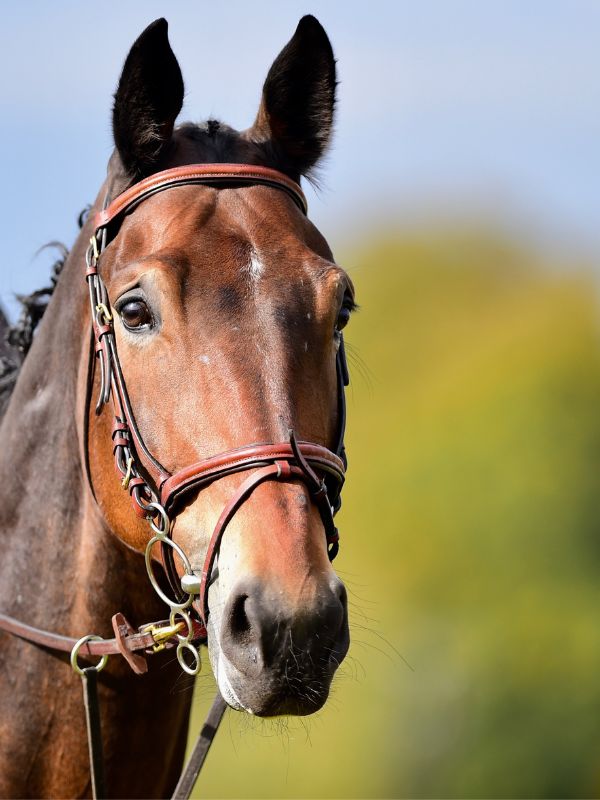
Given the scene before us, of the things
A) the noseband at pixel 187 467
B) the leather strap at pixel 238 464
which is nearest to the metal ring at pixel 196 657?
the noseband at pixel 187 467

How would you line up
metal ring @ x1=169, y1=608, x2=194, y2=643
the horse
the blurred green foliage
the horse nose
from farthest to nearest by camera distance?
the blurred green foliage < metal ring @ x1=169, y1=608, x2=194, y2=643 < the horse < the horse nose

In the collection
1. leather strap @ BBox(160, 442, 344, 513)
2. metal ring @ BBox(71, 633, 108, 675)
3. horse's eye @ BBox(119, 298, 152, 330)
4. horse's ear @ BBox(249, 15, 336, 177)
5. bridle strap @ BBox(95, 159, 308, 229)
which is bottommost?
metal ring @ BBox(71, 633, 108, 675)

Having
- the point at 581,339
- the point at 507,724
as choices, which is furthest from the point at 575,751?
the point at 581,339

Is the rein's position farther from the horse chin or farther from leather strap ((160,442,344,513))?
the horse chin

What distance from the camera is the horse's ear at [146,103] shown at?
3.97 m

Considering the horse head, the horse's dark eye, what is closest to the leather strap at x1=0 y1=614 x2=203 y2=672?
the horse head

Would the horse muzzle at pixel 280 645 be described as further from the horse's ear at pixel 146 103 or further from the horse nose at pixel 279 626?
the horse's ear at pixel 146 103

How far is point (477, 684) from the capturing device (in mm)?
22609

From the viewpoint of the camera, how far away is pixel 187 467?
347 centimetres

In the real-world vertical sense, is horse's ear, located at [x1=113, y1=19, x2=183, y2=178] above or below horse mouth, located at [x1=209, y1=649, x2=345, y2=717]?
above

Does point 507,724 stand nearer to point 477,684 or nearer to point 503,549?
point 477,684

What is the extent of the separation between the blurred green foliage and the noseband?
16602 mm

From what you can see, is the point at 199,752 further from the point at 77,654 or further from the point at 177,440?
the point at 177,440

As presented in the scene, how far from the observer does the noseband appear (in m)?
3.31
